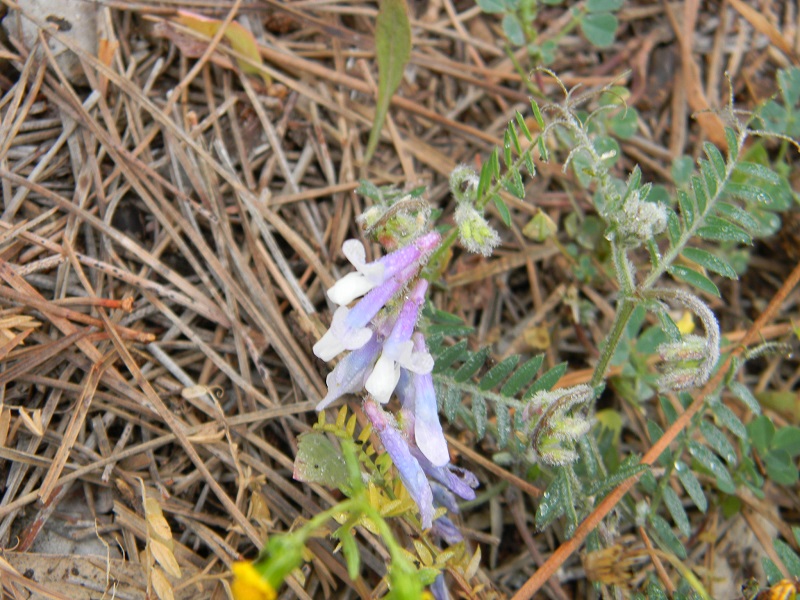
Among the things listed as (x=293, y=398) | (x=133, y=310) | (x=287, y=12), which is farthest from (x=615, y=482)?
(x=287, y=12)

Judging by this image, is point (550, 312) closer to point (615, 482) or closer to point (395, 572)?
point (615, 482)

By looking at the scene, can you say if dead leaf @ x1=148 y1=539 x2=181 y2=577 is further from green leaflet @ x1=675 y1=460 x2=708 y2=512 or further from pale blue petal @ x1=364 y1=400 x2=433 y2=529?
green leaflet @ x1=675 y1=460 x2=708 y2=512

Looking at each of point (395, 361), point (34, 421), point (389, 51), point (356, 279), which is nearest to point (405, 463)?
point (395, 361)

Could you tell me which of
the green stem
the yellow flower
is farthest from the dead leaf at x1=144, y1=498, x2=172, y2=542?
the green stem

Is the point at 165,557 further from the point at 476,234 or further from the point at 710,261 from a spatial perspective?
the point at 710,261

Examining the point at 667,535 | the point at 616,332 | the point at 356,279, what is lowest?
the point at 667,535

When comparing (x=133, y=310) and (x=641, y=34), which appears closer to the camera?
(x=133, y=310)
